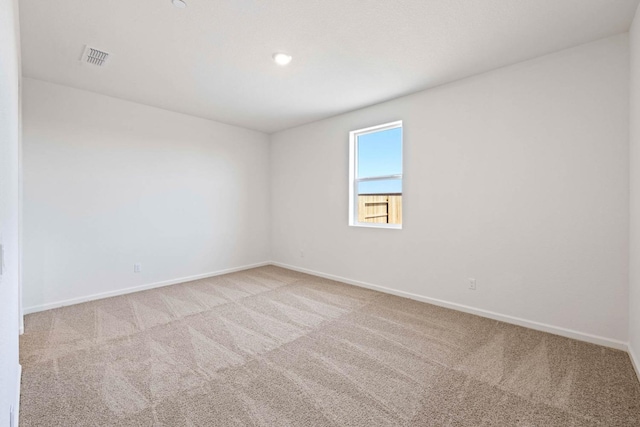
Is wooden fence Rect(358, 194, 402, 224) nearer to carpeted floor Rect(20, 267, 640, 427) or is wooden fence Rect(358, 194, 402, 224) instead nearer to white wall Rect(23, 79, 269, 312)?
carpeted floor Rect(20, 267, 640, 427)

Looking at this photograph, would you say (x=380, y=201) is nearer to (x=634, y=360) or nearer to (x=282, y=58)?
(x=282, y=58)

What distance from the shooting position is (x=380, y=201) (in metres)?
4.21

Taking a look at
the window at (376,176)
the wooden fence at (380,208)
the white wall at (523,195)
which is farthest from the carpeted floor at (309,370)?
the window at (376,176)

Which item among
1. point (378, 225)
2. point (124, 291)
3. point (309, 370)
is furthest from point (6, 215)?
point (378, 225)

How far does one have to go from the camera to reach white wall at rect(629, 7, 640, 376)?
6.80ft

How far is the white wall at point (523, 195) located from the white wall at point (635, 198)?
122mm

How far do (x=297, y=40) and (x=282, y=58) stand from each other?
1.04ft

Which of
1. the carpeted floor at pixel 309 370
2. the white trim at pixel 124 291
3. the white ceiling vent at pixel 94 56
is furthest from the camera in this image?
the white trim at pixel 124 291

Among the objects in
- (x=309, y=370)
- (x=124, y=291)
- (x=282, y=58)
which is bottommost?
(x=309, y=370)

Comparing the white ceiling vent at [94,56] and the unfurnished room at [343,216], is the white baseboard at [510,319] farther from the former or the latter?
the white ceiling vent at [94,56]

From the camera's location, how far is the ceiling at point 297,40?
2.09 metres

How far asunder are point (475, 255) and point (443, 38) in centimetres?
220

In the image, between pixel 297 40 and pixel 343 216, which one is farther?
pixel 343 216

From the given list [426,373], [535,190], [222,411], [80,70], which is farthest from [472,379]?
[80,70]
